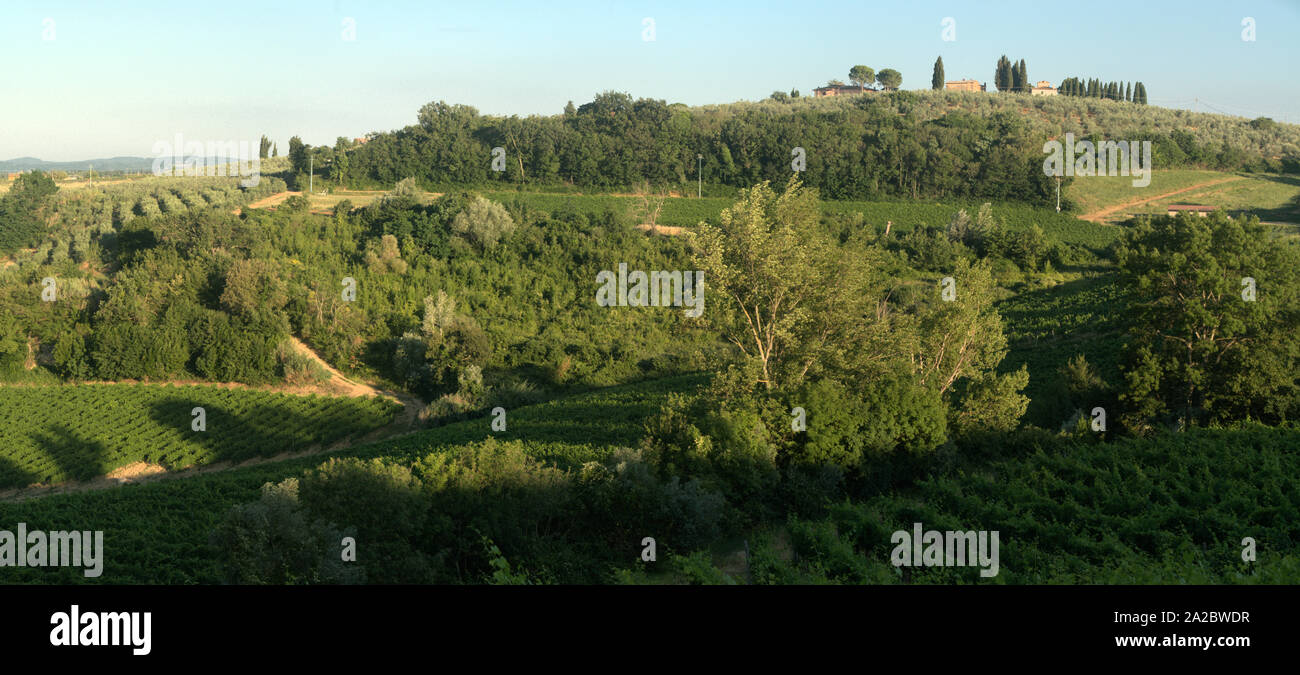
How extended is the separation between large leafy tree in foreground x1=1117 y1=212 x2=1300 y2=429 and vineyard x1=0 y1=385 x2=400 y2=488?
125ft

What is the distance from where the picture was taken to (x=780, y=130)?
90562 millimetres

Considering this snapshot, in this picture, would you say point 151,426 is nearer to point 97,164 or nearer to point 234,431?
point 234,431

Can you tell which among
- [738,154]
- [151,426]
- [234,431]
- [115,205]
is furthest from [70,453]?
[738,154]

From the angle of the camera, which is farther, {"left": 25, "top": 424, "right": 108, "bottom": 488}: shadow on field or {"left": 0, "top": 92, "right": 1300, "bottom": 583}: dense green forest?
{"left": 25, "top": 424, "right": 108, "bottom": 488}: shadow on field

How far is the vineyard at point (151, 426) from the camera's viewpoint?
3675 centimetres

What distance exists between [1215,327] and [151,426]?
49.1m

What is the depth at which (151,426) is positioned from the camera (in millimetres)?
41250

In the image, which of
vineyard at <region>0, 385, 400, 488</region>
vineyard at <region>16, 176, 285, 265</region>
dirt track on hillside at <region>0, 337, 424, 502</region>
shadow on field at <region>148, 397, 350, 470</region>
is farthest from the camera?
vineyard at <region>16, 176, 285, 265</region>

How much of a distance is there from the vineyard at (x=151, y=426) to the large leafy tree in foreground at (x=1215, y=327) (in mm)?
38010

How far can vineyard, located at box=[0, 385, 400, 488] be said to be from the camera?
121 ft
